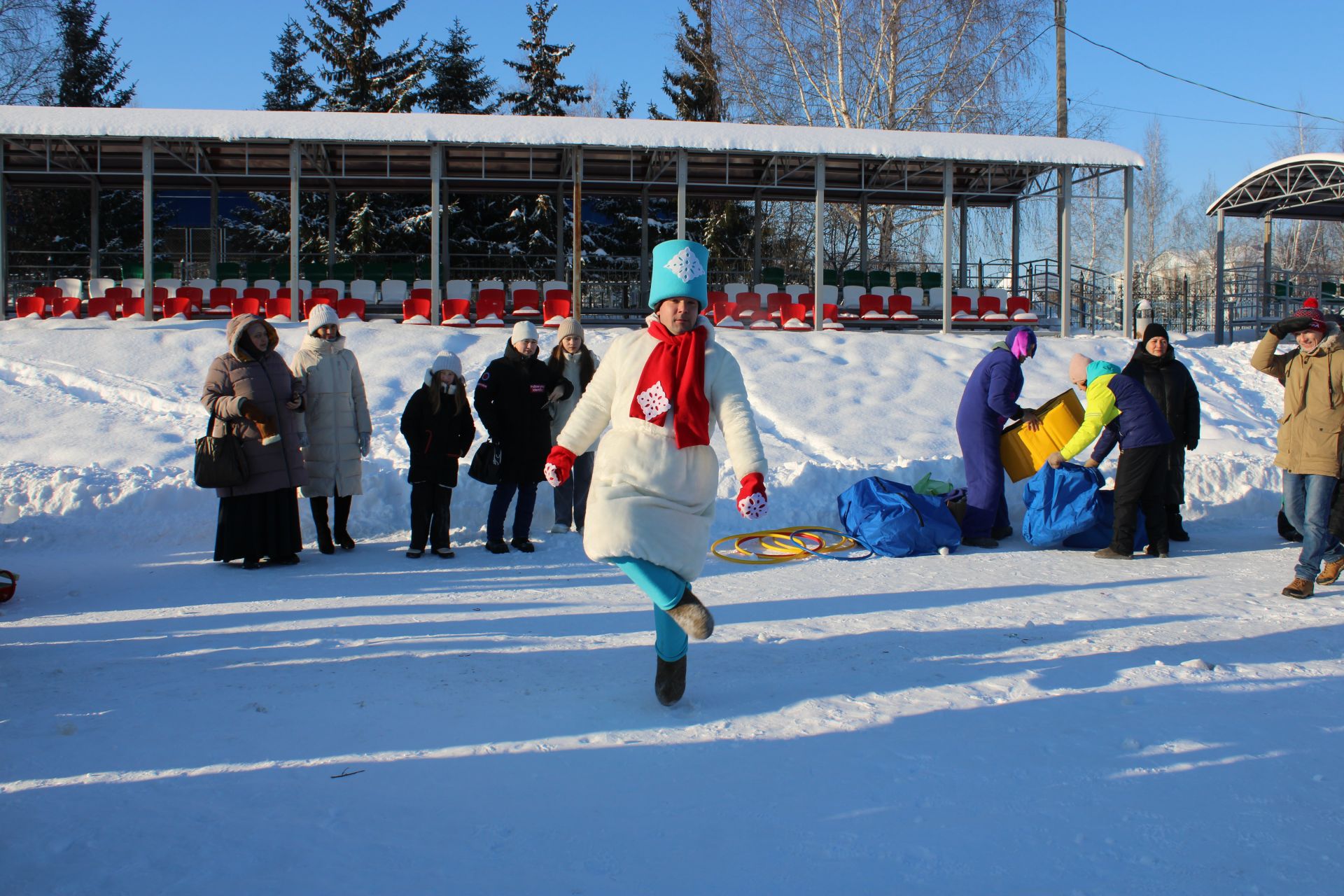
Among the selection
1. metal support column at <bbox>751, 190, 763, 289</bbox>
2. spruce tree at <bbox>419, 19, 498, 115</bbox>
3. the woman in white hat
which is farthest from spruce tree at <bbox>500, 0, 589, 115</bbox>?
the woman in white hat

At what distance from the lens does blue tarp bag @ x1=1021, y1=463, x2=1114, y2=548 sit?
7488mm

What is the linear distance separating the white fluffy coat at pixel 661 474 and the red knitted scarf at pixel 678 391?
0.03 meters

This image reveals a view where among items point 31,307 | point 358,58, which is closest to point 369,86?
point 358,58

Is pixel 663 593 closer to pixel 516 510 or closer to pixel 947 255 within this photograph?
pixel 516 510

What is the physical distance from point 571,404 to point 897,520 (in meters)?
2.69

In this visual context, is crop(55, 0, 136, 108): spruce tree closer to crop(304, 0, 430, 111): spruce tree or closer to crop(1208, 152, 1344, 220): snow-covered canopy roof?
crop(304, 0, 430, 111): spruce tree

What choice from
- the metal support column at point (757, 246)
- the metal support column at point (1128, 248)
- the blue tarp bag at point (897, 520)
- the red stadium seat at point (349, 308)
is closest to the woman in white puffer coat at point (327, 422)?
the blue tarp bag at point (897, 520)

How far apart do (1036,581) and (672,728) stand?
143 inches

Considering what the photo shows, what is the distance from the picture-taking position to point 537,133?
16.9 m

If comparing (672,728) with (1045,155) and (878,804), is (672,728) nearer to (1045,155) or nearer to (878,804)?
(878,804)

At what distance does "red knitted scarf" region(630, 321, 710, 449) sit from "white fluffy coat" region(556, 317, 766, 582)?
0.03m

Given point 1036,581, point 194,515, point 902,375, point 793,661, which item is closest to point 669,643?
point 793,661

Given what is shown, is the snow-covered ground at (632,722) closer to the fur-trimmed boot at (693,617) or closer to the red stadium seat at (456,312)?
the fur-trimmed boot at (693,617)

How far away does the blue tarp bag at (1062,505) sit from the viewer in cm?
749
